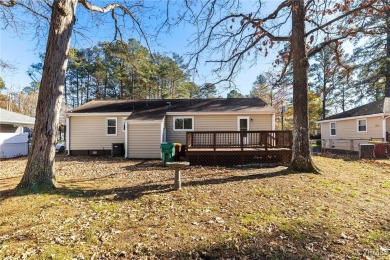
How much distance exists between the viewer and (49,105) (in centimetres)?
508

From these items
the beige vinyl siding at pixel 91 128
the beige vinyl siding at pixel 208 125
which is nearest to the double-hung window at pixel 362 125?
the beige vinyl siding at pixel 208 125

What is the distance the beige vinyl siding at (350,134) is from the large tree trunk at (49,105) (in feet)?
60.1

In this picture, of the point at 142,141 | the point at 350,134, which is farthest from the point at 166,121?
the point at 350,134

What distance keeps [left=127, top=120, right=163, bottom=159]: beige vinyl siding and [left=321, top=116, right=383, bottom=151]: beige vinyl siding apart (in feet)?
47.8

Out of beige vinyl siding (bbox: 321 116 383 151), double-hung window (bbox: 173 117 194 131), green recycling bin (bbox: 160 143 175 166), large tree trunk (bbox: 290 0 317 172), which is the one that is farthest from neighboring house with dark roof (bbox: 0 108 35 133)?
beige vinyl siding (bbox: 321 116 383 151)

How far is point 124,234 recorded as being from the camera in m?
3.27

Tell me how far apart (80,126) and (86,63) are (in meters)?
16.4

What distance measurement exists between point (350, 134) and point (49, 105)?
19.9 m

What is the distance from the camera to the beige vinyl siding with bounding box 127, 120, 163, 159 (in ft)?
39.4

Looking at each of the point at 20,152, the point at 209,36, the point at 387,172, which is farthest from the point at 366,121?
the point at 20,152

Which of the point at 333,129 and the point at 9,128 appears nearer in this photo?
the point at 9,128

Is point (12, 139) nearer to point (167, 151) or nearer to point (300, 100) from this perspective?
point (167, 151)

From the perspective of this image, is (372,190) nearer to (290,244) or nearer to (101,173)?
(290,244)

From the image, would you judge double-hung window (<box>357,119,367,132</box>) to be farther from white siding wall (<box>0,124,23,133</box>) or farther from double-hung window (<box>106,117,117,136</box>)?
white siding wall (<box>0,124,23,133</box>)
